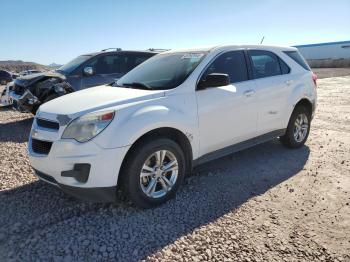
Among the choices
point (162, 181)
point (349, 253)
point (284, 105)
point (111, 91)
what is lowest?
point (349, 253)

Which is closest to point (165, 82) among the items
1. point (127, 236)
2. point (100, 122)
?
point (100, 122)

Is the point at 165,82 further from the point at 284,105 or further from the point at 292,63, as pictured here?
the point at 292,63

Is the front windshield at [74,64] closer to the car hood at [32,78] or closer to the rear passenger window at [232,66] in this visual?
the car hood at [32,78]

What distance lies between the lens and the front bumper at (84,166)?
3.54 metres

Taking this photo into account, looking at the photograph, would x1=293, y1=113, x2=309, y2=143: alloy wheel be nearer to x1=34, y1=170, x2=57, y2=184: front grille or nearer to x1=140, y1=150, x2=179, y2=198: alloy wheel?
x1=140, y1=150, x2=179, y2=198: alloy wheel

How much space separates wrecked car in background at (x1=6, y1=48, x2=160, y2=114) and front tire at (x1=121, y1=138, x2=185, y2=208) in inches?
190

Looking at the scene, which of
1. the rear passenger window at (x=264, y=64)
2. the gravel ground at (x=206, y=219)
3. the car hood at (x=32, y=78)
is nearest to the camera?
the gravel ground at (x=206, y=219)

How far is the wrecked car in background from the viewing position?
8378 mm

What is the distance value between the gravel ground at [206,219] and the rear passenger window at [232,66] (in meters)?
1.40

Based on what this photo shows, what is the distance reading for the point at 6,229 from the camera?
363 cm

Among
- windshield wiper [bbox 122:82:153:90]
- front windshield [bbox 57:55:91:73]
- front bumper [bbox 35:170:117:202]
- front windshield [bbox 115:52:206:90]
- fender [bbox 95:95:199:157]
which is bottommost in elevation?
front bumper [bbox 35:170:117:202]

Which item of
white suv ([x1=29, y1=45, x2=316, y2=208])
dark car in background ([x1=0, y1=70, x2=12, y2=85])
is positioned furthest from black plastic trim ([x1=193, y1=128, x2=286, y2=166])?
dark car in background ([x1=0, y1=70, x2=12, y2=85])

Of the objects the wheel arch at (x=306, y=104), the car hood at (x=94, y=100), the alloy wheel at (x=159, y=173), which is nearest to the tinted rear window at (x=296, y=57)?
the wheel arch at (x=306, y=104)

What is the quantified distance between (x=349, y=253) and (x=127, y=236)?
81.6 inches
